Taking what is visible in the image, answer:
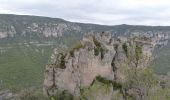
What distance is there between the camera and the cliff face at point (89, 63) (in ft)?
400

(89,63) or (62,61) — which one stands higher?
(89,63)

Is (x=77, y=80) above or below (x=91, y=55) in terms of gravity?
below

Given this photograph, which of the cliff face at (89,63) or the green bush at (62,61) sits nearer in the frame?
the cliff face at (89,63)

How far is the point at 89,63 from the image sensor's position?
125 m

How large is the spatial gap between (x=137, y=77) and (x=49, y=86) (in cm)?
6347

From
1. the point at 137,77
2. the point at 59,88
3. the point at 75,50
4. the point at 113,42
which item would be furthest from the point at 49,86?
the point at 137,77

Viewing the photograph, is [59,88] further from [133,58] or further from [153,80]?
[153,80]

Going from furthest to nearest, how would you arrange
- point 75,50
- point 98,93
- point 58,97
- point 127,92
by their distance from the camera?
point 75,50 → point 58,97 → point 127,92 → point 98,93

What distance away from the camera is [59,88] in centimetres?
12456

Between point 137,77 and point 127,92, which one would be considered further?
point 127,92

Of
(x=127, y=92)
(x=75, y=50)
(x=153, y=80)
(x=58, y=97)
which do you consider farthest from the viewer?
(x=75, y=50)

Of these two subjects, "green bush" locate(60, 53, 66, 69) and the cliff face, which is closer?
the cliff face

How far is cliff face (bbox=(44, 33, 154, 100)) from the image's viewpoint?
12194cm

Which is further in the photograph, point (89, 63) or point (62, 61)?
point (62, 61)
